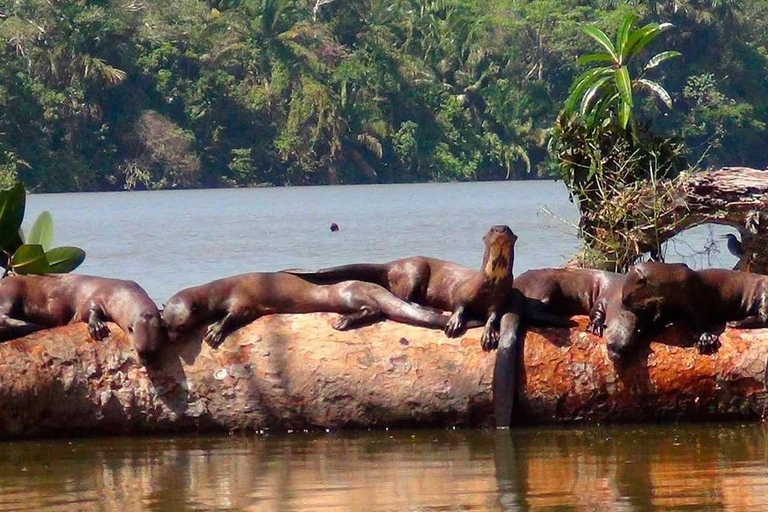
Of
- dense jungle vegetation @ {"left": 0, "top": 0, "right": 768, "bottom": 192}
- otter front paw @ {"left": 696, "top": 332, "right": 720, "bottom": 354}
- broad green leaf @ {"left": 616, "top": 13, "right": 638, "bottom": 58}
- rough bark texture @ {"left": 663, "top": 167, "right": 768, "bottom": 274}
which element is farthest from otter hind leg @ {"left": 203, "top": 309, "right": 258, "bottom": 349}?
dense jungle vegetation @ {"left": 0, "top": 0, "right": 768, "bottom": 192}

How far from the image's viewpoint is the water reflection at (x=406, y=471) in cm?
798

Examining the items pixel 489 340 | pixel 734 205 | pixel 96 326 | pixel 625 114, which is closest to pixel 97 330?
pixel 96 326

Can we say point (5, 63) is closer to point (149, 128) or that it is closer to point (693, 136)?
point (149, 128)

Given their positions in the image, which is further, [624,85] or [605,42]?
[605,42]

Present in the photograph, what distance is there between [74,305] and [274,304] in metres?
1.32

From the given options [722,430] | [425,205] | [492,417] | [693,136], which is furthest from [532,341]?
[693,136]

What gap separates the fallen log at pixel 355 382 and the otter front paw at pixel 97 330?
37mm

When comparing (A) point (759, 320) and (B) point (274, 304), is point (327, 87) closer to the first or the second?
(B) point (274, 304)

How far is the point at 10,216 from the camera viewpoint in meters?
11.4

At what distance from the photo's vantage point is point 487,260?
10008 mm

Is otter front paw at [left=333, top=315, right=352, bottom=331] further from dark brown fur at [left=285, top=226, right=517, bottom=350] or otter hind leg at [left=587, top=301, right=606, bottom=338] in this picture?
otter hind leg at [left=587, top=301, right=606, bottom=338]

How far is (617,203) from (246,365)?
635 centimetres

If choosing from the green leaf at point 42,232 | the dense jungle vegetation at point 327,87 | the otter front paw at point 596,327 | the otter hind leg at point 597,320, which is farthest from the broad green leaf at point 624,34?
the dense jungle vegetation at point 327,87

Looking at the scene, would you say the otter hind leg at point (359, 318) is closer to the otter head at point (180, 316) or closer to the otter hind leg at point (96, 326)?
the otter head at point (180, 316)
